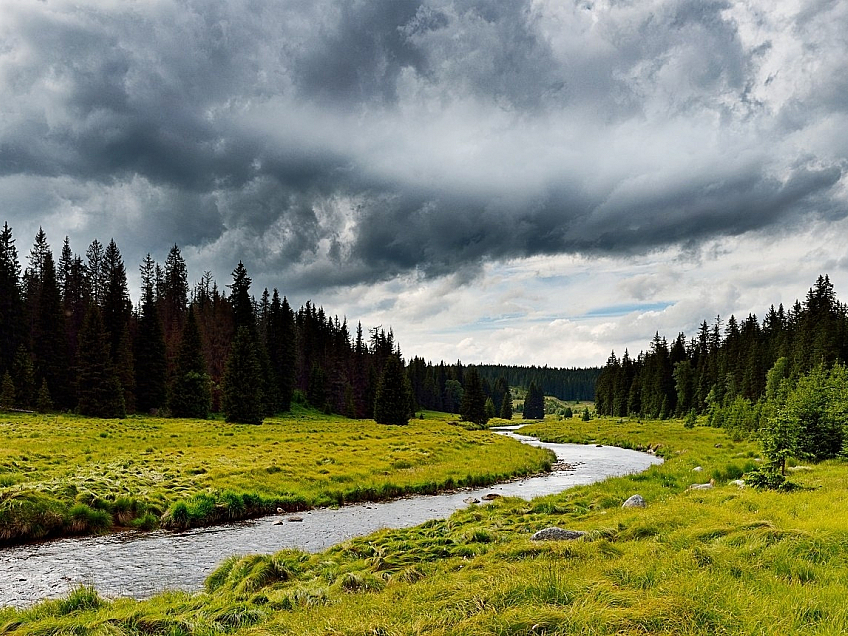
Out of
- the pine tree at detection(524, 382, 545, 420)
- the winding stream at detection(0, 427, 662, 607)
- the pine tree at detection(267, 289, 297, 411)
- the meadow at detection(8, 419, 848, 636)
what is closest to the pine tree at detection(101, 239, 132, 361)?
the pine tree at detection(267, 289, 297, 411)

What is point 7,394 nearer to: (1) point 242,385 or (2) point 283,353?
(1) point 242,385

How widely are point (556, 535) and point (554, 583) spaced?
17.8 ft

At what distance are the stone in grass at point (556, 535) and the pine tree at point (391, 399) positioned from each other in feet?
186

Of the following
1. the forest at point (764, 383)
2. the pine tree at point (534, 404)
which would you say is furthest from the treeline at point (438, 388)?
the forest at point (764, 383)

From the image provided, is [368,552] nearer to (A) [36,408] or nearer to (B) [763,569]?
(B) [763,569]

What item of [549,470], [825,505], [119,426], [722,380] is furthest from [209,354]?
[722,380]

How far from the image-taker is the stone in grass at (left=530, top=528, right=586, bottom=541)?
500 inches

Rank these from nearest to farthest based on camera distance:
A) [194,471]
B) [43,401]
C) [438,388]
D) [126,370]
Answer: [194,471], [43,401], [126,370], [438,388]

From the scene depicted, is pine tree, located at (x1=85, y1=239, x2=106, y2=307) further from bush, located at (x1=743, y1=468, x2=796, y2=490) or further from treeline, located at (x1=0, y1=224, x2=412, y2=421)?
bush, located at (x1=743, y1=468, x2=796, y2=490)

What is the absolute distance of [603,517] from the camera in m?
16.2

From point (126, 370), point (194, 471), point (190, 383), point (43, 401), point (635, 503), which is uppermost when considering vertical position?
point (126, 370)

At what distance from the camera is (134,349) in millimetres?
64938

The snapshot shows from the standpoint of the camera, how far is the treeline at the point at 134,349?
181 ft

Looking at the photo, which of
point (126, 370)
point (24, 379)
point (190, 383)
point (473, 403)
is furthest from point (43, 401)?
point (473, 403)
